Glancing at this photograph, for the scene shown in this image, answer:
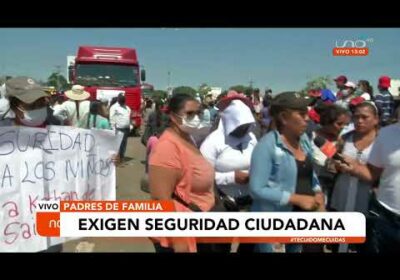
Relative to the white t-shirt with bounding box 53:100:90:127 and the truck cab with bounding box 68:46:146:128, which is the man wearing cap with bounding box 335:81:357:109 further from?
the white t-shirt with bounding box 53:100:90:127

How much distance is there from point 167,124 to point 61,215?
96 centimetres

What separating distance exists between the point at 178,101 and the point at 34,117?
2.88ft

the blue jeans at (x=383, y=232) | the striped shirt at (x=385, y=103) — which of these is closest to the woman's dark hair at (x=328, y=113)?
the striped shirt at (x=385, y=103)

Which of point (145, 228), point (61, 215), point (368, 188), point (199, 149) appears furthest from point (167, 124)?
point (368, 188)

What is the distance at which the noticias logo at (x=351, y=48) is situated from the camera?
2.98 meters

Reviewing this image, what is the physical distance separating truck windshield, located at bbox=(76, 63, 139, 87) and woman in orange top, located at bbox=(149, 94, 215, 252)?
22.9 inches

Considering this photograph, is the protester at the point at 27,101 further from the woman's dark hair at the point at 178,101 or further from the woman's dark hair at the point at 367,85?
the woman's dark hair at the point at 367,85

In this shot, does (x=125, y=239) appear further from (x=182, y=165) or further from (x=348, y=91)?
(x=348, y=91)

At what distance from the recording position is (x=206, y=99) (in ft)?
9.65

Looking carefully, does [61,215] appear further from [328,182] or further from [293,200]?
[328,182]

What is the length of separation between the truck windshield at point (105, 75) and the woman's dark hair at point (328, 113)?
1.27 meters

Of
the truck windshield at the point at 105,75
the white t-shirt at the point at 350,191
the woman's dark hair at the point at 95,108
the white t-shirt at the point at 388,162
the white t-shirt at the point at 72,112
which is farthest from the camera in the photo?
the truck windshield at the point at 105,75

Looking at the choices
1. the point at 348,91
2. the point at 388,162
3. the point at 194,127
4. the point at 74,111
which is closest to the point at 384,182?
the point at 388,162
